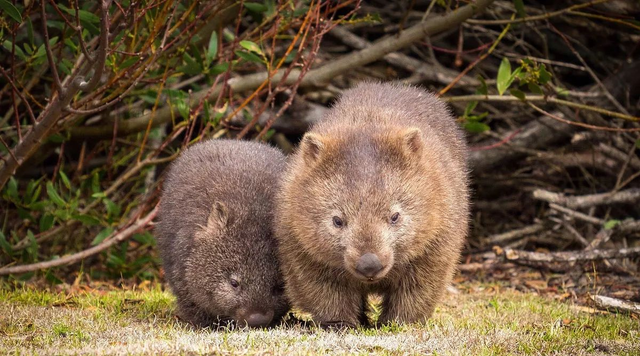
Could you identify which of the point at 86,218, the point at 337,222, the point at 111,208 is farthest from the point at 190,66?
the point at 337,222

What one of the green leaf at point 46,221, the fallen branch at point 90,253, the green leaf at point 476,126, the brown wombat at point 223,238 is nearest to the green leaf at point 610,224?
the green leaf at point 476,126

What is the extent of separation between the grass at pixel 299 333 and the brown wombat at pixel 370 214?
0.25 m

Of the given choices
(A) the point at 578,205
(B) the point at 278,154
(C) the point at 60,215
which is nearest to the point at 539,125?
(A) the point at 578,205

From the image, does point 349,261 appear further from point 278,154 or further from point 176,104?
point 176,104

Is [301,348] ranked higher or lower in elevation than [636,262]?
higher

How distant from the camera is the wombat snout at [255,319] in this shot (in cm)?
555

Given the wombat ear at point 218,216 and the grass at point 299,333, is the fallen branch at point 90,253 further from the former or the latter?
the wombat ear at point 218,216

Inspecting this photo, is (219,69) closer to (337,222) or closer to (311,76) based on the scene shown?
(311,76)

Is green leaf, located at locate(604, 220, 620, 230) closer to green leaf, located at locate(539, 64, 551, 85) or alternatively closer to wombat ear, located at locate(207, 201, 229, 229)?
green leaf, located at locate(539, 64, 551, 85)

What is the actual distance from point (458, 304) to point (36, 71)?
450 cm

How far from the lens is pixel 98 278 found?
8.85 m

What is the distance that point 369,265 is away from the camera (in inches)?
185

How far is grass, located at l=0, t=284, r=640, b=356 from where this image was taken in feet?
15.2

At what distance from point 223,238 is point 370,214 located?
1.30 metres
